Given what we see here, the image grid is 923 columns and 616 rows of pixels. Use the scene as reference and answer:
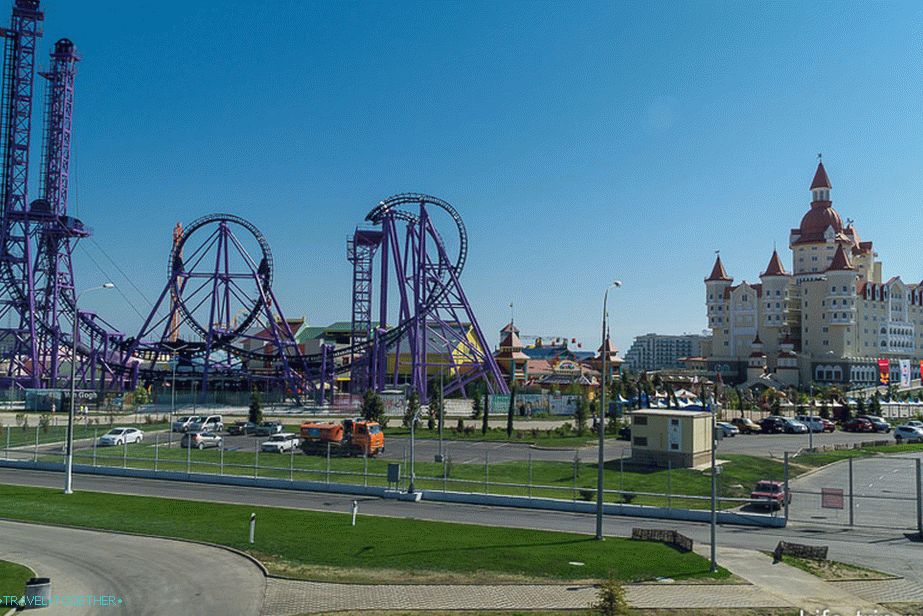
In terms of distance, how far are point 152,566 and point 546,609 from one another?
960cm

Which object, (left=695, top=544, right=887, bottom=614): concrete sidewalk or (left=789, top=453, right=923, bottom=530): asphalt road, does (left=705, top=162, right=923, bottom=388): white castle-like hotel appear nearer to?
(left=789, top=453, right=923, bottom=530): asphalt road

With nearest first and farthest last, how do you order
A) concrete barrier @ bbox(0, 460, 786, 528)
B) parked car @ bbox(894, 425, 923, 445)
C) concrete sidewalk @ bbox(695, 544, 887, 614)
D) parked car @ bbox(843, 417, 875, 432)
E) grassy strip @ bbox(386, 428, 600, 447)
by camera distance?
concrete sidewalk @ bbox(695, 544, 887, 614)
concrete barrier @ bbox(0, 460, 786, 528)
grassy strip @ bbox(386, 428, 600, 447)
parked car @ bbox(894, 425, 923, 445)
parked car @ bbox(843, 417, 875, 432)

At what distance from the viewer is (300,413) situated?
65.8 metres

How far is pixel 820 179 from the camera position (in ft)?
399

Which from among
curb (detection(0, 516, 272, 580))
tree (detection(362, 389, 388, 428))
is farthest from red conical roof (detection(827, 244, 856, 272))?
curb (detection(0, 516, 272, 580))

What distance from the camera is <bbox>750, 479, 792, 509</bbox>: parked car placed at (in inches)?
1059

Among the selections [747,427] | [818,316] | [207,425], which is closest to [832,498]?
[747,427]

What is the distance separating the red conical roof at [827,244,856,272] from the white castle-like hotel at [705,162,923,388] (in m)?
0.15

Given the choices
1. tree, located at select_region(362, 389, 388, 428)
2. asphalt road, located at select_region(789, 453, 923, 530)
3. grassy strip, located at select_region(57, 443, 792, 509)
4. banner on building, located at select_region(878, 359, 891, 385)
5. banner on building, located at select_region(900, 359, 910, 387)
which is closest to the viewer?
asphalt road, located at select_region(789, 453, 923, 530)

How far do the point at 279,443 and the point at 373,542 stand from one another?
21809 millimetres

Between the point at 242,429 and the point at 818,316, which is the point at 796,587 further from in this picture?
the point at 818,316

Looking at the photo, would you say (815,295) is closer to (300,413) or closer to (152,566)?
(300,413)

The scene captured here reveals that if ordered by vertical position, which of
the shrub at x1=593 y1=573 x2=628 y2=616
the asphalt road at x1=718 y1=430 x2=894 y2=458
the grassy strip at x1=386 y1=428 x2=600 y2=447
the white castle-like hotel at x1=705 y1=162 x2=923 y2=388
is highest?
the white castle-like hotel at x1=705 y1=162 x2=923 y2=388

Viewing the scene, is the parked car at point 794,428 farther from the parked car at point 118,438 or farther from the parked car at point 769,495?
the parked car at point 118,438
